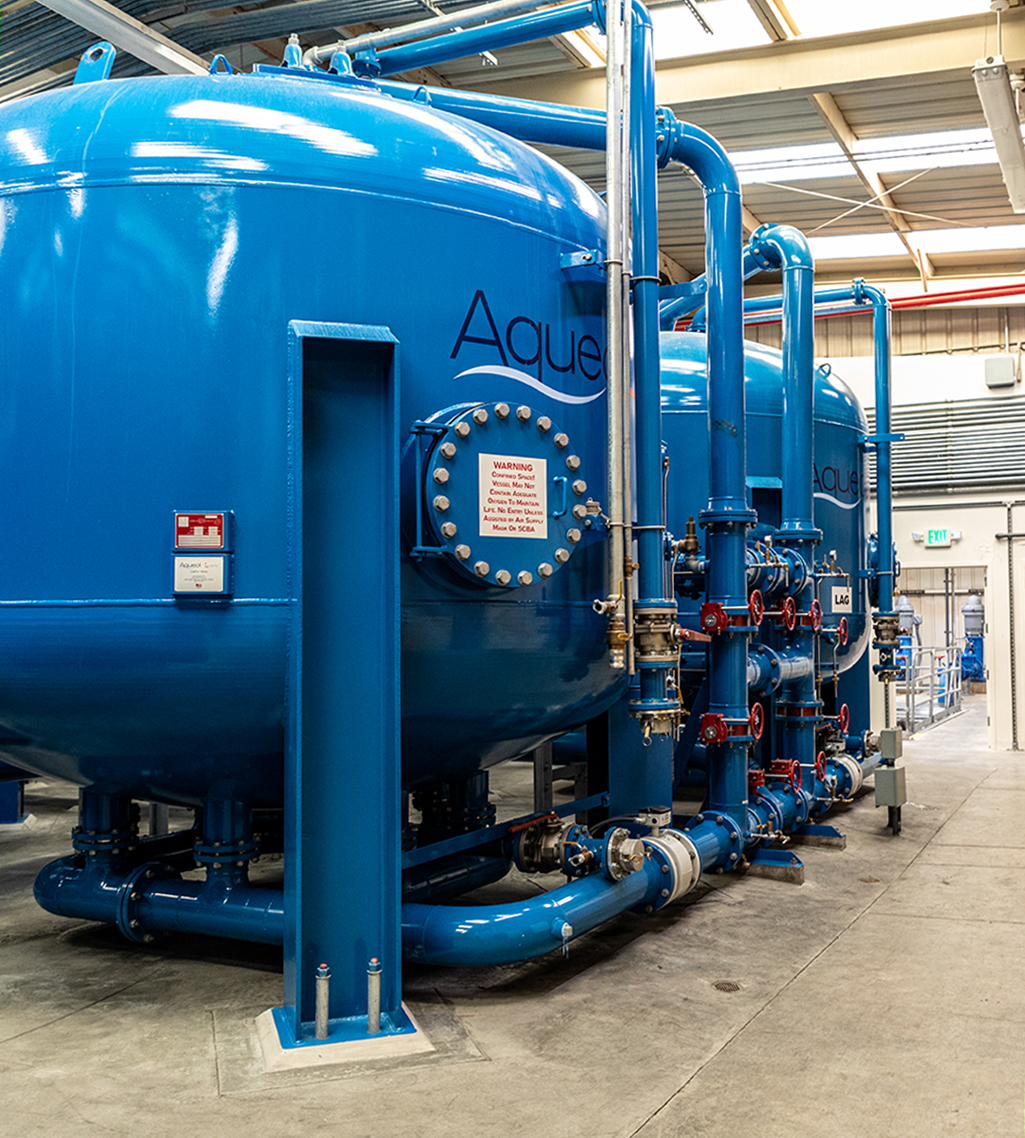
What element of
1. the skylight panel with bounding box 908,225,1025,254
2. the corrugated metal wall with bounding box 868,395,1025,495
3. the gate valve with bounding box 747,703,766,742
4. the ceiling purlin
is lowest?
the gate valve with bounding box 747,703,766,742

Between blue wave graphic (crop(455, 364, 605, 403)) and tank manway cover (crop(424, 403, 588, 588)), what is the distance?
0.11m

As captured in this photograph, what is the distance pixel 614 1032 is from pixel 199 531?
1.91m

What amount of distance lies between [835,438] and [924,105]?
347 centimetres

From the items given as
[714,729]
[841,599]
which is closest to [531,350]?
[714,729]

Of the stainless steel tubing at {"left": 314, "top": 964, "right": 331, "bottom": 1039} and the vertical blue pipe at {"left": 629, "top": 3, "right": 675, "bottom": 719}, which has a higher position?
the vertical blue pipe at {"left": 629, "top": 3, "right": 675, "bottom": 719}

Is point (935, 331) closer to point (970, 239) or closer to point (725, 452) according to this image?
point (970, 239)

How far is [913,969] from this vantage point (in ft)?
13.2

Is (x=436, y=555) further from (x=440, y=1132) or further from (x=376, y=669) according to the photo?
(x=440, y=1132)

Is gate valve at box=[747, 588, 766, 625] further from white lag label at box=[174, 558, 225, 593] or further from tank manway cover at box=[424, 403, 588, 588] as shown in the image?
white lag label at box=[174, 558, 225, 593]

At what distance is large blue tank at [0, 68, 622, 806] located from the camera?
3.33 metres

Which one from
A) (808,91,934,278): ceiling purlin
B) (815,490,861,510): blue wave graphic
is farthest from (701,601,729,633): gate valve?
(808,91,934,278): ceiling purlin

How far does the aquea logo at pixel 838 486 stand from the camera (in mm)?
7289

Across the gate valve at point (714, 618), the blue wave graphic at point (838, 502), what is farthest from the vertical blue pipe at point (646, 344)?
the blue wave graphic at point (838, 502)

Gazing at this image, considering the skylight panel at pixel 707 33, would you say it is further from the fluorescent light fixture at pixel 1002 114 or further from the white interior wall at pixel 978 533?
the white interior wall at pixel 978 533
